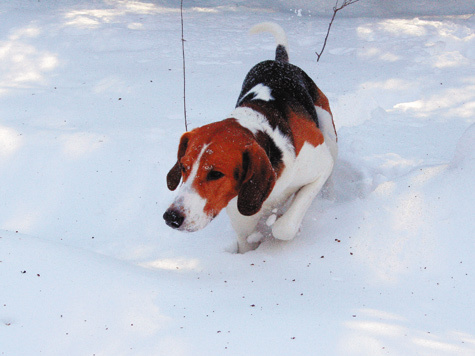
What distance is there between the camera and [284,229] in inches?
105

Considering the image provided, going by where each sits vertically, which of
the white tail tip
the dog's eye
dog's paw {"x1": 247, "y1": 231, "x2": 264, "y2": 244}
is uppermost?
the white tail tip

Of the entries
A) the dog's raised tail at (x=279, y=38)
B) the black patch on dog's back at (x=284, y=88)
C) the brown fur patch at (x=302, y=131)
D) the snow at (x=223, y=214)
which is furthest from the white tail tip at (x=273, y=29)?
the brown fur patch at (x=302, y=131)

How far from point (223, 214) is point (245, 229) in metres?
0.52

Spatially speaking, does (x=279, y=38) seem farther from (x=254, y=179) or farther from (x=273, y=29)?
(x=254, y=179)

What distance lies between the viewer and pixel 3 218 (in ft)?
10.1

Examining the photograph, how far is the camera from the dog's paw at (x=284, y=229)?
8.77 feet

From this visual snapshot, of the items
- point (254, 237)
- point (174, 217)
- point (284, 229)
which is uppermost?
point (174, 217)

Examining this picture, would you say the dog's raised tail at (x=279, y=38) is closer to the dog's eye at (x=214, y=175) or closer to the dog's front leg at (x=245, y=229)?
Answer: the dog's front leg at (x=245, y=229)

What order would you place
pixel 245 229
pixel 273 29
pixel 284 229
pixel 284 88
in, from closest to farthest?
pixel 284 229 → pixel 245 229 → pixel 284 88 → pixel 273 29

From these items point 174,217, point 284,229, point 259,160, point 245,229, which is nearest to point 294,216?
point 284,229

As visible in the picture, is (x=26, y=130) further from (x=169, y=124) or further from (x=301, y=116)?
(x=301, y=116)

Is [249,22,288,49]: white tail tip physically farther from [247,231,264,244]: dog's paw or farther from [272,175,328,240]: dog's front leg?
[247,231,264,244]: dog's paw

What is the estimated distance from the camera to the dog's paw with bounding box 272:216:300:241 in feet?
8.77

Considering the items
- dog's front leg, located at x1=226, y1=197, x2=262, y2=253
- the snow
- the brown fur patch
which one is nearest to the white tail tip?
the snow
